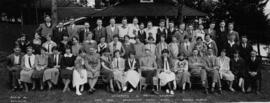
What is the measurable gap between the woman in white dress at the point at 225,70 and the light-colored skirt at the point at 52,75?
16.9 ft

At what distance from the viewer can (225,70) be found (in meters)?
9.15

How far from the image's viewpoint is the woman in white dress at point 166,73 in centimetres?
867

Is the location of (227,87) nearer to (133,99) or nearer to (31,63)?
(133,99)

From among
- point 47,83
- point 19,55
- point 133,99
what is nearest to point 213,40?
point 133,99

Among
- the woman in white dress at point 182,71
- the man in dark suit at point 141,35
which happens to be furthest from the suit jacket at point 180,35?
the man in dark suit at point 141,35

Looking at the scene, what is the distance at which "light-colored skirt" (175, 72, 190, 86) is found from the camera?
28.6 feet

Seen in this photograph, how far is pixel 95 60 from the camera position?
9.06 meters

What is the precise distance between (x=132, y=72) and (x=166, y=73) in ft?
3.47

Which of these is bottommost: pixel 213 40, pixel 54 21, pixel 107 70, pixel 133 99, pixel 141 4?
pixel 133 99

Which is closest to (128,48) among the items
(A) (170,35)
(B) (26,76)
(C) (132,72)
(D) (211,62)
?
(C) (132,72)

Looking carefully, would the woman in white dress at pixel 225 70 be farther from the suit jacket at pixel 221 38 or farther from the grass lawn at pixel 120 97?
the suit jacket at pixel 221 38

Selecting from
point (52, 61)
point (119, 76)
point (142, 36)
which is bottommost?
point (119, 76)

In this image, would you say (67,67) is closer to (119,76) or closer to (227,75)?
(119,76)

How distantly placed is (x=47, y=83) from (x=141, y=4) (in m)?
11.5
